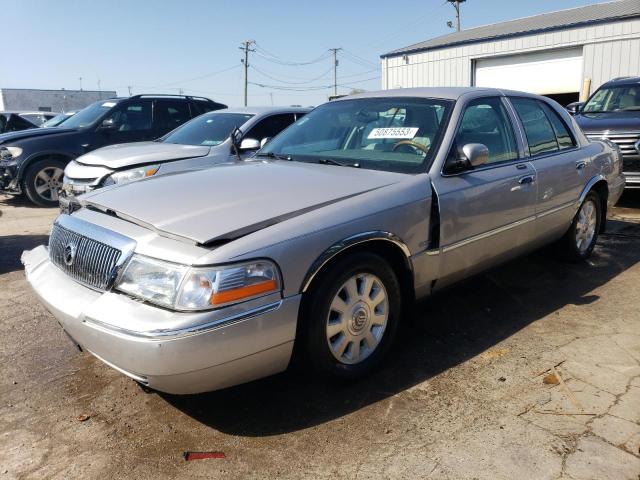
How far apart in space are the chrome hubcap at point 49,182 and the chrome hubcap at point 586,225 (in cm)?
794

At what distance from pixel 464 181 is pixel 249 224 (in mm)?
1611

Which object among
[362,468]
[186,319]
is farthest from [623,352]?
[186,319]

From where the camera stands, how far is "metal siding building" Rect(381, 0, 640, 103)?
20422mm

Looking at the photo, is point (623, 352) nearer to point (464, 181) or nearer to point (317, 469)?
point (464, 181)

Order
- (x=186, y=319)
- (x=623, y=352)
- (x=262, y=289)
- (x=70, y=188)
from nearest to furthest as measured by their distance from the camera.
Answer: (x=186, y=319) < (x=262, y=289) < (x=623, y=352) < (x=70, y=188)

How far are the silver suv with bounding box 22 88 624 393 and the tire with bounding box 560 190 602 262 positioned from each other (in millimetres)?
565

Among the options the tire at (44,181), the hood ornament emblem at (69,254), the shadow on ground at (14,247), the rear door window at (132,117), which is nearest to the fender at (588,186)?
the hood ornament emblem at (69,254)

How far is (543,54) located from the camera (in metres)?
22.6

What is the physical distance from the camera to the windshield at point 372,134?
3625 mm

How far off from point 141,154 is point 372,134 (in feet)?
12.2

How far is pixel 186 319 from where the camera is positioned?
237 cm

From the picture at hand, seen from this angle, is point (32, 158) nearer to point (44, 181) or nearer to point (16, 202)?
point (44, 181)

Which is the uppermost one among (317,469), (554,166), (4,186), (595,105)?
(595,105)

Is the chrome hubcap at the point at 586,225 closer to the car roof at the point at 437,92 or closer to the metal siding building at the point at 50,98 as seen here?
the car roof at the point at 437,92
